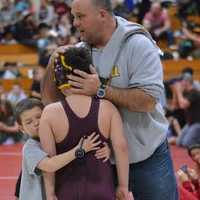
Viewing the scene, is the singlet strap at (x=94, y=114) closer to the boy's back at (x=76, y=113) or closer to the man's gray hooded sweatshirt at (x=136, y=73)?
the boy's back at (x=76, y=113)

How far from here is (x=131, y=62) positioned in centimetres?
372

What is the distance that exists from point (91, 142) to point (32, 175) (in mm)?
382

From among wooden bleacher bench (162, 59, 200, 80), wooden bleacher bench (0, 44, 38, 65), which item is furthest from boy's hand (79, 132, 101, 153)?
wooden bleacher bench (0, 44, 38, 65)

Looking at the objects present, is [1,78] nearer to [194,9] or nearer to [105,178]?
[194,9]

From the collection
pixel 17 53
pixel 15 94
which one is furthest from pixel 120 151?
pixel 17 53

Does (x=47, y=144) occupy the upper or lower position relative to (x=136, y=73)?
lower

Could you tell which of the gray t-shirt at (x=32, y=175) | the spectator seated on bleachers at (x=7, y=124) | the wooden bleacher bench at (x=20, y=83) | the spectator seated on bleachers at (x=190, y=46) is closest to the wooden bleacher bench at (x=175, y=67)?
the spectator seated on bleachers at (x=190, y=46)

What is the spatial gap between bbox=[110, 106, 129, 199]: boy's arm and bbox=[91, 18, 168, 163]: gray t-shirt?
0.16 meters

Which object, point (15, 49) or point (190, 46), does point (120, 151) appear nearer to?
point (190, 46)

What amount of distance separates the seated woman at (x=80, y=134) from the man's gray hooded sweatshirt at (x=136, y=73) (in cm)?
17

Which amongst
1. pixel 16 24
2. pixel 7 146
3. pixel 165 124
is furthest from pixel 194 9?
pixel 165 124

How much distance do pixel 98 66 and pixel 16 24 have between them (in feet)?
47.2

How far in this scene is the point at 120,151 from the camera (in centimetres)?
362

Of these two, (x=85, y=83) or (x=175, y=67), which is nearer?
(x=85, y=83)
